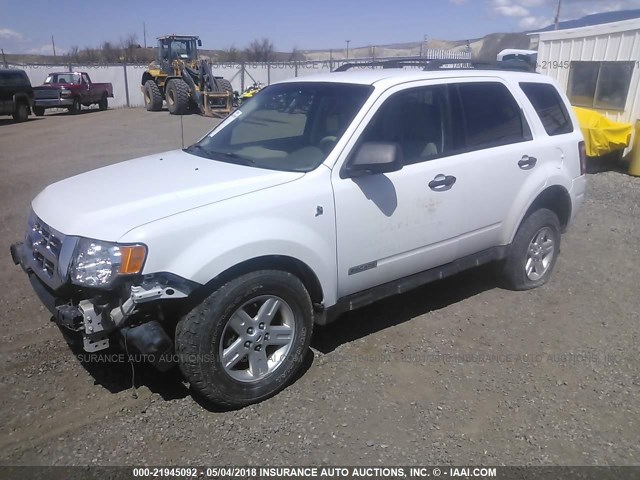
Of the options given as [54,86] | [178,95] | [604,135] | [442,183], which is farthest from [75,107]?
[442,183]

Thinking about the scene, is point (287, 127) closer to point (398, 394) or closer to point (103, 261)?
point (103, 261)

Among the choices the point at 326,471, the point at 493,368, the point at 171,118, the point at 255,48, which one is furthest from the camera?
the point at 255,48

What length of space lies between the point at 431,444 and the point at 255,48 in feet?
222

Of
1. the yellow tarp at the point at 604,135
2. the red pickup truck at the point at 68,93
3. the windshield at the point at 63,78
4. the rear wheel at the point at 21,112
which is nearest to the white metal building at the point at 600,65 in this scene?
the yellow tarp at the point at 604,135

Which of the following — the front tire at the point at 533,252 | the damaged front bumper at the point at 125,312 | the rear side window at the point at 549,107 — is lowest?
the front tire at the point at 533,252

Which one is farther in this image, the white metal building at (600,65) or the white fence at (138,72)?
the white fence at (138,72)

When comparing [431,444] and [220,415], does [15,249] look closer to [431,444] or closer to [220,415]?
[220,415]

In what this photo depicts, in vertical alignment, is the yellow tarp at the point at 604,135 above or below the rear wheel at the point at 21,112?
above

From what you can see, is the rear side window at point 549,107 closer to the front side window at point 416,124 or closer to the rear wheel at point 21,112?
the front side window at point 416,124

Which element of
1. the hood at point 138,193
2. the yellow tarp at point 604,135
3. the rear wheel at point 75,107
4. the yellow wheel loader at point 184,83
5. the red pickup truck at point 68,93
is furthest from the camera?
the rear wheel at point 75,107

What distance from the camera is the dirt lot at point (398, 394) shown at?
A: 292 cm

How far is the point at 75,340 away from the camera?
10.00 ft

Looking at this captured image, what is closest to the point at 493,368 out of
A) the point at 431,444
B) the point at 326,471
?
the point at 431,444

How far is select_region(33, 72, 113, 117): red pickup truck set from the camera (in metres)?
24.3
